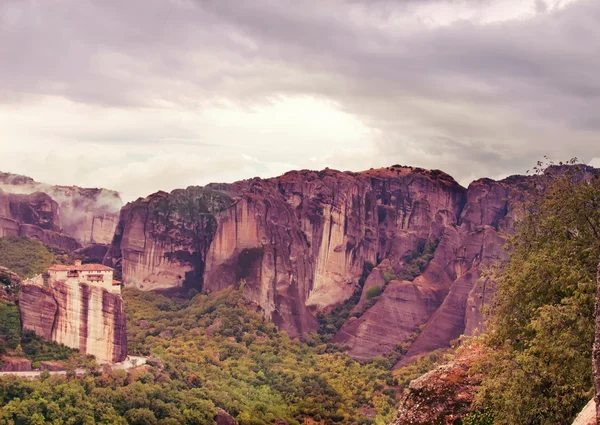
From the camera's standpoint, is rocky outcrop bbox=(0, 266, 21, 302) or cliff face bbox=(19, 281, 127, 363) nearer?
cliff face bbox=(19, 281, 127, 363)

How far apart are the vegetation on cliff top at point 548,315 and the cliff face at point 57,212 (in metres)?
77.4

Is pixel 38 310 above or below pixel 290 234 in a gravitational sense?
below

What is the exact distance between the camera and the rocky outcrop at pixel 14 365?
178ft

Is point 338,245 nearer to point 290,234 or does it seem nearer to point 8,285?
point 290,234

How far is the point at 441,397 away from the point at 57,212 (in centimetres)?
8745

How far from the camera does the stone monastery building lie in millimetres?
62344

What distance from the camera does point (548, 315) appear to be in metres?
20.0

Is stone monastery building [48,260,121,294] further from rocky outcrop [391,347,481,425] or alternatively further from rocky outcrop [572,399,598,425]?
rocky outcrop [572,399,598,425]

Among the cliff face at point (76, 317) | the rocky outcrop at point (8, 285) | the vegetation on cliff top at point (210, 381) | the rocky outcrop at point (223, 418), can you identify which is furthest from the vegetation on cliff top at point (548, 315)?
the rocky outcrop at point (8, 285)

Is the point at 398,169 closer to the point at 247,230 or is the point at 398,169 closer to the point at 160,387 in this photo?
the point at 247,230

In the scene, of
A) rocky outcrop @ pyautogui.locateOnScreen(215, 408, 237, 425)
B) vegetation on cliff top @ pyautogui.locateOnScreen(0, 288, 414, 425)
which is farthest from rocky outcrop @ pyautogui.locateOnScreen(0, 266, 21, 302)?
rocky outcrop @ pyautogui.locateOnScreen(215, 408, 237, 425)

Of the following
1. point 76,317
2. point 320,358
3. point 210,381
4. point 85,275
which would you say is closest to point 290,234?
point 320,358

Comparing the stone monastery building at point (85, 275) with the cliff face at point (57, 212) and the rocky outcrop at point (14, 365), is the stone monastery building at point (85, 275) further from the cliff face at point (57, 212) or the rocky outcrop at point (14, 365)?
the cliff face at point (57, 212)

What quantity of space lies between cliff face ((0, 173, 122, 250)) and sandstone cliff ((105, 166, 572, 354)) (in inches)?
327
